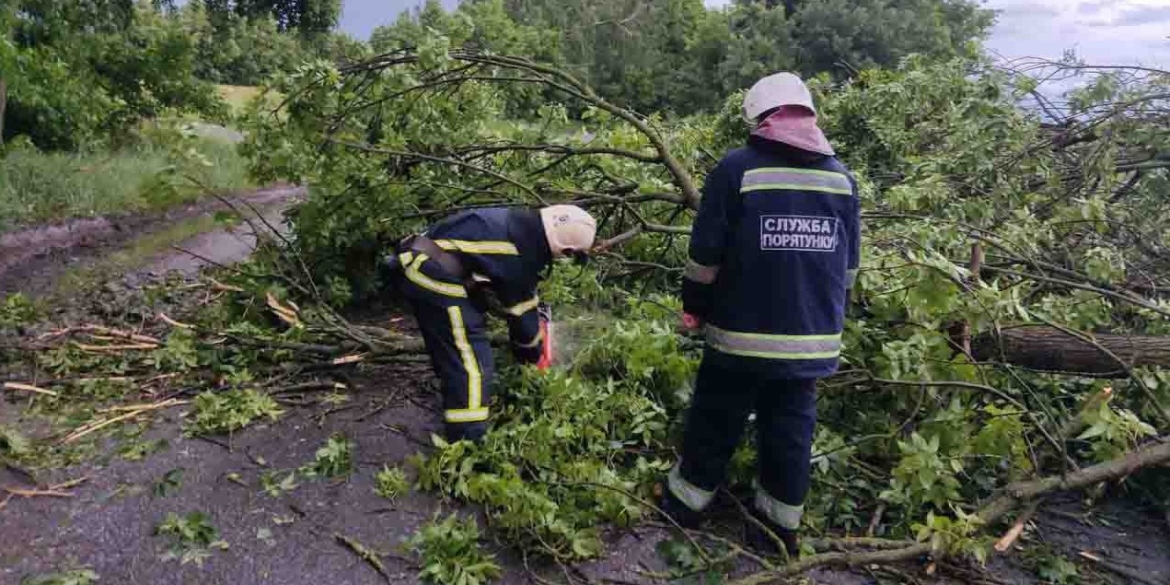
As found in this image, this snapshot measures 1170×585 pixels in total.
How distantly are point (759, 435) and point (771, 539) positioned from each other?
37 centimetres

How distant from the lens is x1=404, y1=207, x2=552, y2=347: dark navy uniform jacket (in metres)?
3.37

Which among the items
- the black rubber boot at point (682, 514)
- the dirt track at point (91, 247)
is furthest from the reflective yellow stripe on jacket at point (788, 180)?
the dirt track at point (91, 247)

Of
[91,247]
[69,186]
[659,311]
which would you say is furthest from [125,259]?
[659,311]

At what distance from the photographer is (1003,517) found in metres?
3.18

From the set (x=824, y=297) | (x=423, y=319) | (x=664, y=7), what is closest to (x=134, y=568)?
(x=423, y=319)

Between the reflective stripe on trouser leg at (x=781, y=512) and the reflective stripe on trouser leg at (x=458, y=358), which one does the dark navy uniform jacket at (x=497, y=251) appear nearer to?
the reflective stripe on trouser leg at (x=458, y=358)

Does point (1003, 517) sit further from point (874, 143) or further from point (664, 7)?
point (664, 7)

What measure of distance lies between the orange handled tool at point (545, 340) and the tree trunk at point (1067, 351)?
6.23 ft

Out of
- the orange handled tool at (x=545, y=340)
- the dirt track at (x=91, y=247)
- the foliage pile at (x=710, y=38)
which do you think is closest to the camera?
the orange handled tool at (x=545, y=340)

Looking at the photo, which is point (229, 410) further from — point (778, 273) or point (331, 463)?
point (778, 273)

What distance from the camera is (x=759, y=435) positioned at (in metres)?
3.07

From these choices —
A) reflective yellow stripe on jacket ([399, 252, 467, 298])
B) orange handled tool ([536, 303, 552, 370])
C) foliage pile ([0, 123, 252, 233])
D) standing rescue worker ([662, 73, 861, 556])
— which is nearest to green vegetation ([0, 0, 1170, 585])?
orange handled tool ([536, 303, 552, 370])

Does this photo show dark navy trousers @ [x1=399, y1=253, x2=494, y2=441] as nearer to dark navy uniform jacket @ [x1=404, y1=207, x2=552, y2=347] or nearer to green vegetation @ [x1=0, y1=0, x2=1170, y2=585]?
dark navy uniform jacket @ [x1=404, y1=207, x2=552, y2=347]

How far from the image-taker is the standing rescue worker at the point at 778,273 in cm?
278
